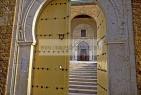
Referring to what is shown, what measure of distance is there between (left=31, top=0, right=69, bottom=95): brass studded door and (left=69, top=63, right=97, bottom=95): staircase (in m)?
2.08

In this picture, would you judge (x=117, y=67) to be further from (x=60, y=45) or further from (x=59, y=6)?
(x=59, y=6)

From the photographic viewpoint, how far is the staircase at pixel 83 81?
6.22 metres

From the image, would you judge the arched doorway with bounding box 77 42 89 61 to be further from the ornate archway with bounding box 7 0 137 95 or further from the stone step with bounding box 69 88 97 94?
the ornate archway with bounding box 7 0 137 95

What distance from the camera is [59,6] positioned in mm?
4582

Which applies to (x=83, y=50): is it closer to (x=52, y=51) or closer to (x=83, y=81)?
(x=83, y=81)

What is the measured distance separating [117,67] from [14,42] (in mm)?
2693

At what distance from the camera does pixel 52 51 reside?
4.39 metres

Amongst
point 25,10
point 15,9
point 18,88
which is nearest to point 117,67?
point 18,88

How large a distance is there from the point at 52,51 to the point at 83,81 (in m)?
3.15

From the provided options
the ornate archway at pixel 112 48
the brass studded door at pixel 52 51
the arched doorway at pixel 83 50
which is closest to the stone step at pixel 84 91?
the brass studded door at pixel 52 51

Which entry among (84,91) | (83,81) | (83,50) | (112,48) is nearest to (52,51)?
(112,48)

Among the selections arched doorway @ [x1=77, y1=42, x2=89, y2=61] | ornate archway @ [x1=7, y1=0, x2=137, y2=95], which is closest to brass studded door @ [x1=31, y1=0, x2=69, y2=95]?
ornate archway @ [x1=7, y1=0, x2=137, y2=95]

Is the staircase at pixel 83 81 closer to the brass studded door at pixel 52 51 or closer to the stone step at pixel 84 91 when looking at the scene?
the stone step at pixel 84 91

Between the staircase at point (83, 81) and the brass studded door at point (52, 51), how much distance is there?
208 centimetres
